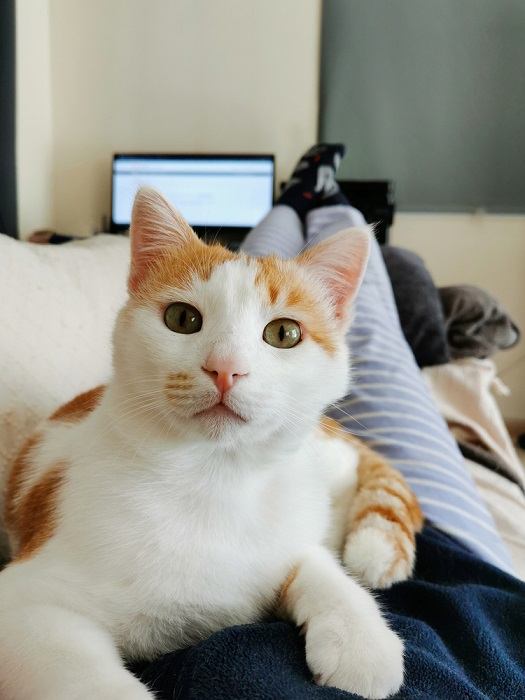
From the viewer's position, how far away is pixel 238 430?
562mm

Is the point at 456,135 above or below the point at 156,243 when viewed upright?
above

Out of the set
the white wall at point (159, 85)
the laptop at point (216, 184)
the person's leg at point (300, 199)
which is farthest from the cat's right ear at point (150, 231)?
the white wall at point (159, 85)

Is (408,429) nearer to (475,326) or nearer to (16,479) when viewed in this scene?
(16,479)

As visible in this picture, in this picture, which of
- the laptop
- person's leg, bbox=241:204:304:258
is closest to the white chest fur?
person's leg, bbox=241:204:304:258

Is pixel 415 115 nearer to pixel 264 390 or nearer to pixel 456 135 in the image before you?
pixel 456 135

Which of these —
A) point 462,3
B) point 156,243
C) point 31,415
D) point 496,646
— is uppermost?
point 462,3

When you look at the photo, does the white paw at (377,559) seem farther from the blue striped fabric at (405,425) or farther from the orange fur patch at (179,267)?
the orange fur patch at (179,267)

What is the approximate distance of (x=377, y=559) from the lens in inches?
27.8

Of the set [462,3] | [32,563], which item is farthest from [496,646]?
[462,3]

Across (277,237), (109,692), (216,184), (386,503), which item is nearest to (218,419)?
(109,692)

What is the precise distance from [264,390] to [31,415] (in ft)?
1.36

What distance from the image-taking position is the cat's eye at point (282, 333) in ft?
2.00

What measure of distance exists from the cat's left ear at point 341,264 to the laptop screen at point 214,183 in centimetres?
237

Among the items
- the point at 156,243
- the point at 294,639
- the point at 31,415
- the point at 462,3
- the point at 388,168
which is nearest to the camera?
the point at 294,639
